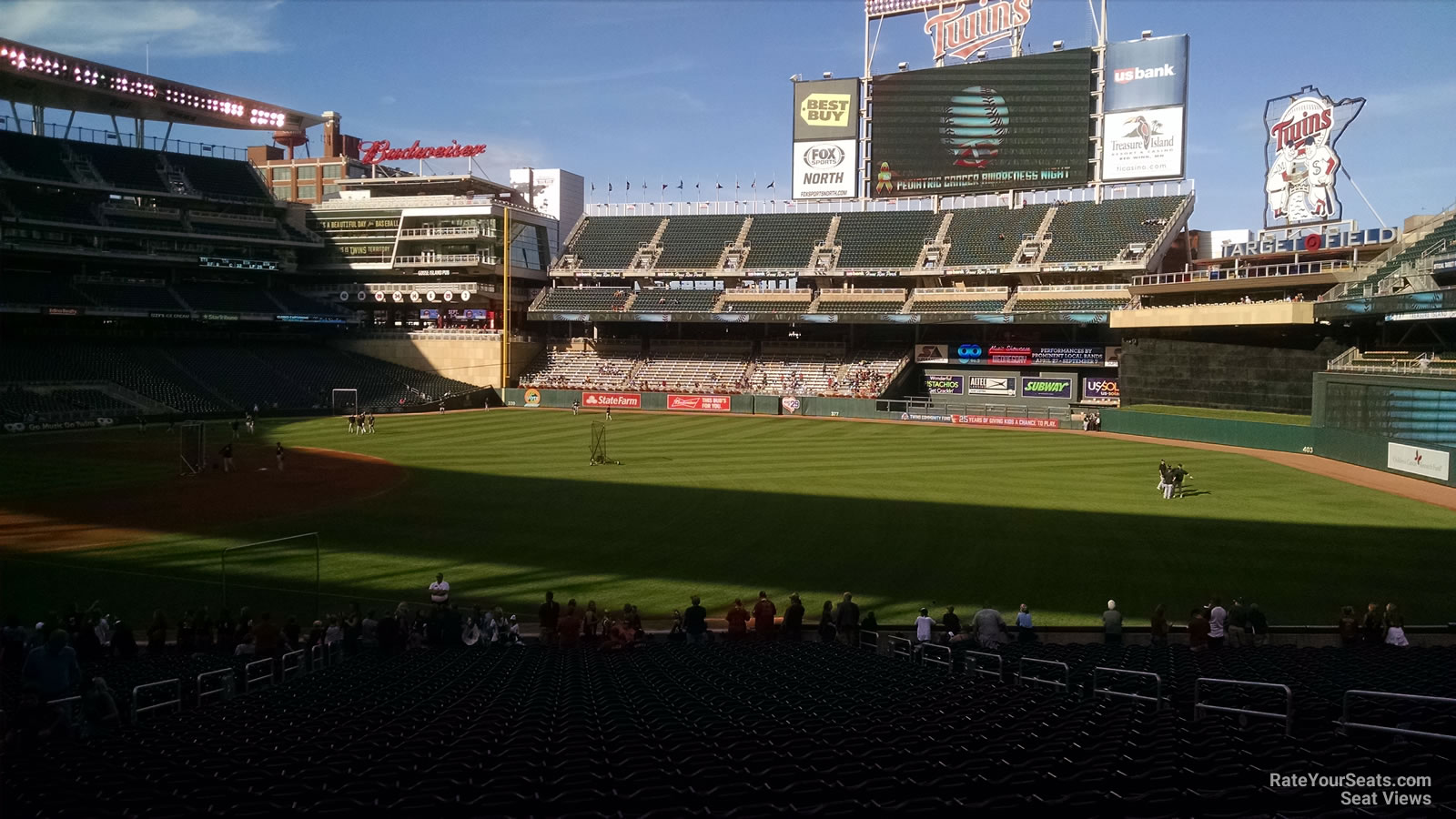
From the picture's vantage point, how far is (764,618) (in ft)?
50.5

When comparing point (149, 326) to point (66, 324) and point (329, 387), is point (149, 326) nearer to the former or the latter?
point (66, 324)

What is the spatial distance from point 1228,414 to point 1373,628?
37020 mm

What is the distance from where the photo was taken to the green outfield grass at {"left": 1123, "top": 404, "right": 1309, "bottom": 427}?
4400 centimetres

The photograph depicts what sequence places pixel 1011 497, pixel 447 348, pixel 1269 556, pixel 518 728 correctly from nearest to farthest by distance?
pixel 518 728, pixel 1269 556, pixel 1011 497, pixel 447 348

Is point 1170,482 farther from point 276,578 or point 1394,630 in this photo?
point 276,578

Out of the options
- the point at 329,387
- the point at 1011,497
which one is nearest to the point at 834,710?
the point at 1011,497

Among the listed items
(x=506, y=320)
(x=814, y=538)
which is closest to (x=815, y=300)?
(x=506, y=320)

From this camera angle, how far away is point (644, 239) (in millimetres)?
78188

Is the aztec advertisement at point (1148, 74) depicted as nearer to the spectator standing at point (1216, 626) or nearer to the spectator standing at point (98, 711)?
the spectator standing at point (1216, 626)

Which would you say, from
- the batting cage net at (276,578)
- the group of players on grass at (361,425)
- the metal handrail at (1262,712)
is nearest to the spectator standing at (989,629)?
the metal handrail at (1262,712)

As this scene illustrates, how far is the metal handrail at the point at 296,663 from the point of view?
1297 centimetres

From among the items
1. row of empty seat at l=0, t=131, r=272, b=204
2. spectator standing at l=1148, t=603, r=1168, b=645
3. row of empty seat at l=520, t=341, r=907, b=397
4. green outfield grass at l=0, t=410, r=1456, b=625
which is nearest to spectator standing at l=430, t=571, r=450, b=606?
green outfield grass at l=0, t=410, r=1456, b=625

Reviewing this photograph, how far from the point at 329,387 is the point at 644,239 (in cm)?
2865

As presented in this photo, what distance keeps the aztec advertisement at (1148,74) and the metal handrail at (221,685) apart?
197 ft
